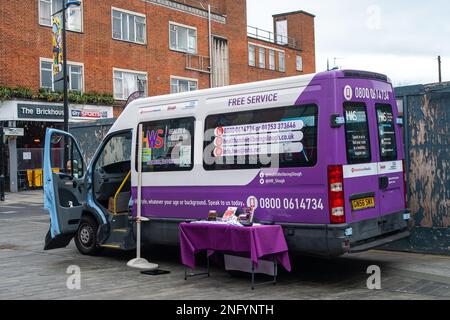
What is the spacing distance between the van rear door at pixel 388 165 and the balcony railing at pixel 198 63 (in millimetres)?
30488

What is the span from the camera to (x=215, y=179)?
852cm

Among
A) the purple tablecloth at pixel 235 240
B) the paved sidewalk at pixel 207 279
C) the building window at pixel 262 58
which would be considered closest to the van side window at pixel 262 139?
the purple tablecloth at pixel 235 240

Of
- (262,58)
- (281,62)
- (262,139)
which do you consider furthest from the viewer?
(281,62)

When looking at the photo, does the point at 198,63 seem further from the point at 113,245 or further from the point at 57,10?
the point at 113,245

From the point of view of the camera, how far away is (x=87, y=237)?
10578 millimetres

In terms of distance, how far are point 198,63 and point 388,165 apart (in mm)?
31784

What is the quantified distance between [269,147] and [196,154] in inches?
54.7

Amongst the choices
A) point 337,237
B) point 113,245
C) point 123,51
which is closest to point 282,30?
point 123,51

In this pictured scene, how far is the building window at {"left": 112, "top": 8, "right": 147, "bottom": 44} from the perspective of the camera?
110ft

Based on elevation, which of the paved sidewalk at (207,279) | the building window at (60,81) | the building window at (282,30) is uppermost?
the building window at (282,30)

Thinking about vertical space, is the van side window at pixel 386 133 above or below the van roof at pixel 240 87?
below

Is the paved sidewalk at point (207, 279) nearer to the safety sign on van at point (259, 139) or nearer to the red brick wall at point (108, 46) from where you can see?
the safety sign on van at point (259, 139)

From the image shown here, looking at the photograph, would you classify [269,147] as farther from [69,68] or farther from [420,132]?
[69,68]

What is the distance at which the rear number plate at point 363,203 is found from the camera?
24.8 ft
